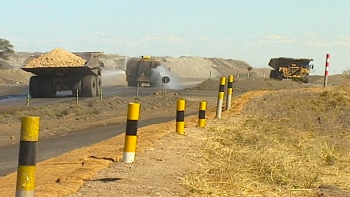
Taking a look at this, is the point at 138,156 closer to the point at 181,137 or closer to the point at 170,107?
the point at 181,137

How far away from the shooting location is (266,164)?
29.2 feet

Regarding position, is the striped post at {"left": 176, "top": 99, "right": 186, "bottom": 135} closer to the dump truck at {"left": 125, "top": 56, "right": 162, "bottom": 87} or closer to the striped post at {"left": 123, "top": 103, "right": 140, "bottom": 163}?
the striped post at {"left": 123, "top": 103, "right": 140, "bottom": 163}

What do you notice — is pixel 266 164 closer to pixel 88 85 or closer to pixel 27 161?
pixel 27 161

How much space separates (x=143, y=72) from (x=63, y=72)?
19412mm

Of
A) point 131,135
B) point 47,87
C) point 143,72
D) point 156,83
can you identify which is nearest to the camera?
point 131,135

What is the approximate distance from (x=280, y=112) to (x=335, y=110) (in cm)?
138

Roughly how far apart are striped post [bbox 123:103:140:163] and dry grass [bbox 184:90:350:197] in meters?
0.94

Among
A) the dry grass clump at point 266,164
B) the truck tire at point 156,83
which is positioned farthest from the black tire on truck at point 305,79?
the dry grass clump at point 266,164

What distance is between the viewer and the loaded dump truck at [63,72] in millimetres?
32062

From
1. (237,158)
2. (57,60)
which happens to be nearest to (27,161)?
(237,158)

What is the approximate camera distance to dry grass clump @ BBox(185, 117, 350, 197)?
24.3 ft

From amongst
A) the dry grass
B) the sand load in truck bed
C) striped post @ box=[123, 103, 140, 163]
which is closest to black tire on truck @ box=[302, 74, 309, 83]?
the sand load in truck bed

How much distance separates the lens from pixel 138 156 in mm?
9070

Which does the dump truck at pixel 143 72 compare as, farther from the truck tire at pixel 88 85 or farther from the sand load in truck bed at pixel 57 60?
the sand load in truck bed at pixel 57 60
